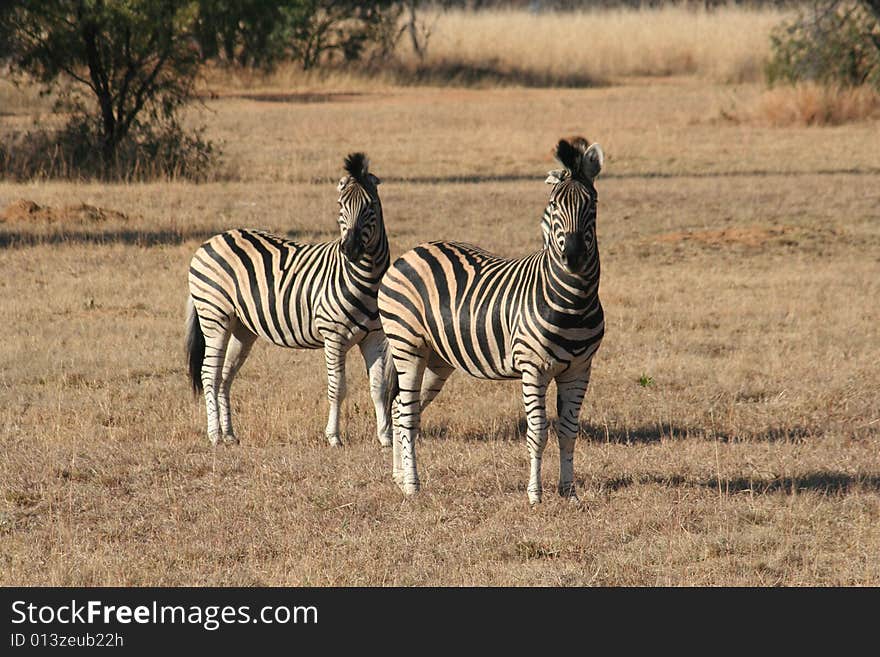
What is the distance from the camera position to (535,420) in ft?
22.5

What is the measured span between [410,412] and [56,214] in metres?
10.7

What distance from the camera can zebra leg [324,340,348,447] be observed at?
8.23 m

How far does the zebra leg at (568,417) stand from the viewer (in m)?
7.01

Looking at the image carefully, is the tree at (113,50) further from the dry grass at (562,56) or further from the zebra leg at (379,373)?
the dry grass at (562,56)

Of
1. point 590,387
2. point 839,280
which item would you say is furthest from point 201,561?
point 839,280

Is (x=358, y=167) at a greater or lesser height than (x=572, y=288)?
greater

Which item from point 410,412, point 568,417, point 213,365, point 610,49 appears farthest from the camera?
point 610,49

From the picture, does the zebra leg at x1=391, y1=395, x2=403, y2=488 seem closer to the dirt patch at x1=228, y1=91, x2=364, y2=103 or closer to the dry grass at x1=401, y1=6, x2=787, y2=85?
the dirt patch at x1=228, y1=91, x2=364, y2=103

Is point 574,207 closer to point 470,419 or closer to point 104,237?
point 470,419

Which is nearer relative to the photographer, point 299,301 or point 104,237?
point 299,301

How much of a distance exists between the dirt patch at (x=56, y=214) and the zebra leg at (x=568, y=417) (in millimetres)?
10854

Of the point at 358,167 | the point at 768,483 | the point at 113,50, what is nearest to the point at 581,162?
the point at 358,167

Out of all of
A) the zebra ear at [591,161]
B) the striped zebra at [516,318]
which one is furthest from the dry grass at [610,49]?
the zebra ear at [591,161]

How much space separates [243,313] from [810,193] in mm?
12444
